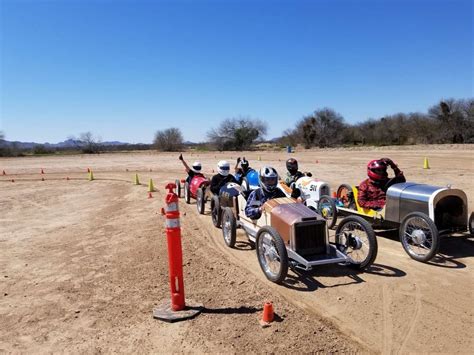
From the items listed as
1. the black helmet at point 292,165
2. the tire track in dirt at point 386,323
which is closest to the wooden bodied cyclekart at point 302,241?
the tire track in dirt at point 386,323

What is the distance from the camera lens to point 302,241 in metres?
6.18

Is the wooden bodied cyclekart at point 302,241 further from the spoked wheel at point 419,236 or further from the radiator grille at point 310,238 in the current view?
the spoked wheel at point 419,236

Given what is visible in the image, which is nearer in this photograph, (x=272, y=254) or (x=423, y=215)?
(x=272, y=254)

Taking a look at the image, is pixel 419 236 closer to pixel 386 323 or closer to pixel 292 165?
pixel 386 323

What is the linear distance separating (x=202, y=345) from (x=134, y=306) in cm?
151

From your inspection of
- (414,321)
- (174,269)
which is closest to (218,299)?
(174,269)

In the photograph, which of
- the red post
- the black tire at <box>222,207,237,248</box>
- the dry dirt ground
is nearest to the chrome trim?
the dry dirt ground

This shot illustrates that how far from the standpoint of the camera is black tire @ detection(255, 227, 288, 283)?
569 cm

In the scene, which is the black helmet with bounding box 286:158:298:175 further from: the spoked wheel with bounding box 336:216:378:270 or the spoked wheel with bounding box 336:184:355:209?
the spoked wheel with bounding box 336:216:378:270

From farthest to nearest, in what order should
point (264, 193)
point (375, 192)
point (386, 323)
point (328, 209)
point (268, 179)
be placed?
point (328, 209) < point (375, 192) < point (264, 193) < point (268, 179) < point (386, 323)

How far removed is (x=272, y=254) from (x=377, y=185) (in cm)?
374

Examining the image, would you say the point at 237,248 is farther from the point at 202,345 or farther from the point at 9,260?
the point at 9,260

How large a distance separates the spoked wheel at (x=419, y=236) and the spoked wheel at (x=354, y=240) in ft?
2.79

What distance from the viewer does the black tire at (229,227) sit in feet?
26.0
